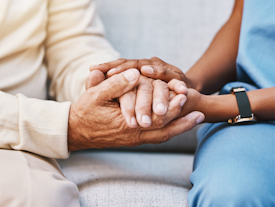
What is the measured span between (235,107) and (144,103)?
0.25 metres

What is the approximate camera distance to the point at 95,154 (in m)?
0.94

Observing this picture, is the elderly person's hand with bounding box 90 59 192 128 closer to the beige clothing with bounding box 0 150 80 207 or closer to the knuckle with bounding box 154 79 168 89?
the knuckle with bounding box 154 79 168 89

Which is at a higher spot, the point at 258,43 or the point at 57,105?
the point at 258,43

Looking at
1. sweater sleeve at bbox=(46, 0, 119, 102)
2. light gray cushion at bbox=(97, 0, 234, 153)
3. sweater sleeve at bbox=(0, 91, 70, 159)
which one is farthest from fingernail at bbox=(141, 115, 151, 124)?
light gray cushion at bbox=(97, 0, 234, 153)

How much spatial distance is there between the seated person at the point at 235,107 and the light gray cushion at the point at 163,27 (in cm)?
24

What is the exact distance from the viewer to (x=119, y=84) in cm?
63

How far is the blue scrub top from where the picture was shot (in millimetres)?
719

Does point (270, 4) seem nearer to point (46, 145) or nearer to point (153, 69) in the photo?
point (153, 69)

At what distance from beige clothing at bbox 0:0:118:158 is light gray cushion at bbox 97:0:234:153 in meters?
0.16

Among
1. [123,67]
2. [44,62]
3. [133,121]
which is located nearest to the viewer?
[133,121]

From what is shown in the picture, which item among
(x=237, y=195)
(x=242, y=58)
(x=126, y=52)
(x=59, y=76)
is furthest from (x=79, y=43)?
(x=237, y=195)

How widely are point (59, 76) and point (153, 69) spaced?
0.40 meters

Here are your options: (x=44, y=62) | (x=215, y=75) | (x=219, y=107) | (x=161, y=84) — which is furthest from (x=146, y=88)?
(x=44, y=62)

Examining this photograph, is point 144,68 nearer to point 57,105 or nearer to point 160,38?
point 57,105
